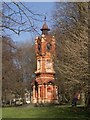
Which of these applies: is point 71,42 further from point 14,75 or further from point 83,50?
point 14,75

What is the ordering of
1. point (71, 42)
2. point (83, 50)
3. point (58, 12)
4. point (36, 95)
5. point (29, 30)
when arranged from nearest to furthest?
1. point (29, 30)
2. point (83, 50)
3. point (71, 42)
4. point (58, 12)
5. point (36, 95)

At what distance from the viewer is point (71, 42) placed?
22516 millimetres

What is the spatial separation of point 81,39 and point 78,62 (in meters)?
1.29

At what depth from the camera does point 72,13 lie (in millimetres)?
29000

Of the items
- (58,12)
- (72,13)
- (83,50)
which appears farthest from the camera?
(58,12)

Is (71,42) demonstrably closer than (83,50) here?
No

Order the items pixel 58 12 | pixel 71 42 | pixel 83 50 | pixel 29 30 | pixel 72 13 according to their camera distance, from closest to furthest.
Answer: pixel 29 30 < pixel 83 50 < pixel 71 42 < pixel 72 13 < pixel 58 12

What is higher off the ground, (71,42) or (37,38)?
(71,42)

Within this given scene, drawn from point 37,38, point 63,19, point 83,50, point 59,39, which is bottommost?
point 37,38

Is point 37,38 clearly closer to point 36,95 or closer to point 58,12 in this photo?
point 58,12

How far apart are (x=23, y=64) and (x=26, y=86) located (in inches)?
203

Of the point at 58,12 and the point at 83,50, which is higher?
the point at 58,12

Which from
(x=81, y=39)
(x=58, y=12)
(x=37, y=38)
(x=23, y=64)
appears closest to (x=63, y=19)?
(x=58, y=12)

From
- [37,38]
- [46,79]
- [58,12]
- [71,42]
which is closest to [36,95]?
[46,79]
